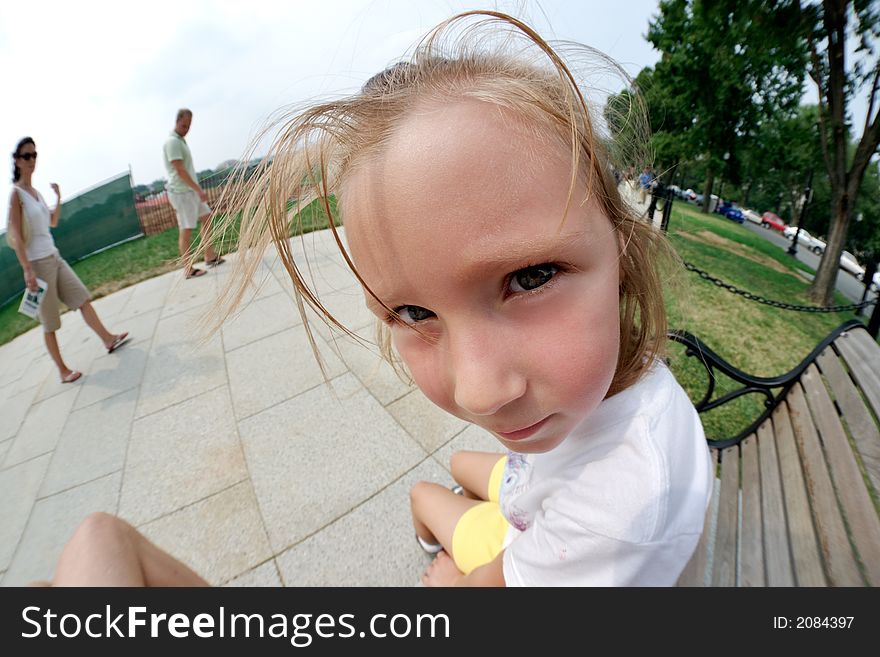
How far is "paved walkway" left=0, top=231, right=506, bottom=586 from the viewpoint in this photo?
214cm

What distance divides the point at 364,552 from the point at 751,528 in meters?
1.59

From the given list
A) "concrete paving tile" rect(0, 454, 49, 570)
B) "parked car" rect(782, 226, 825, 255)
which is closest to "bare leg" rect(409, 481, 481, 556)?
"concrete paving tile" rect(0, 454, 49, 570)

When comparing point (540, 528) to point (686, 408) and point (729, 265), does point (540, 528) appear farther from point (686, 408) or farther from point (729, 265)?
point (729, 265)

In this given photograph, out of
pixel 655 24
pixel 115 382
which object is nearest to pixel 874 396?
pixel 115 382

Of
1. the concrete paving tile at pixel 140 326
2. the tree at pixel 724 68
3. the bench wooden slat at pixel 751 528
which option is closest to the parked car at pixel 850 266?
the tree at pixel 724 68

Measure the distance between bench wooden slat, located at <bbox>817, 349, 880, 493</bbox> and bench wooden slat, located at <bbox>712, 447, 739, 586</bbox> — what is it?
1.41ft

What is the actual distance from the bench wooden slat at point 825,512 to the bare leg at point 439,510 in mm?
1016

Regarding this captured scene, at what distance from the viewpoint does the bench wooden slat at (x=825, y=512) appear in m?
1.04

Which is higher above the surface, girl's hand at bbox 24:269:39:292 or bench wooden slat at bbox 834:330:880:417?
bench wooden slat at bbox 834:330:880:417

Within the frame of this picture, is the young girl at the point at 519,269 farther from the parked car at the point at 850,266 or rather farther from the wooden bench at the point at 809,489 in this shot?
the parked car at the point at 850,266

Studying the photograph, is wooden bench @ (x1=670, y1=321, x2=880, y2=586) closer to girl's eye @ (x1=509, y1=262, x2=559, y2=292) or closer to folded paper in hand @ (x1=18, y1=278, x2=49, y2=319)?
girl's eye @ (x1=509, y1=262, x2=559, y2=292)

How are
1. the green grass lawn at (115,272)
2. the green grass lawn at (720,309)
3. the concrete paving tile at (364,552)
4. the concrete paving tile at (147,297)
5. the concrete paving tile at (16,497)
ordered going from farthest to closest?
the green grass lawn at (115,272)
the concrete paving tile at (147,297)
the green grass lawn at (720,309)
the concrete paving tile at (16,497)
the concrete paving tile at (364,552)

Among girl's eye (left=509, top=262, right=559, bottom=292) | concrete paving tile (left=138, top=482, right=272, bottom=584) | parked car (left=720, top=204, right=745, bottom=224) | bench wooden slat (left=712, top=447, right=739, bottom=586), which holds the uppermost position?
parked car (left=720, top=204, right=745, bottom=224)

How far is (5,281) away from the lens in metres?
9.08
